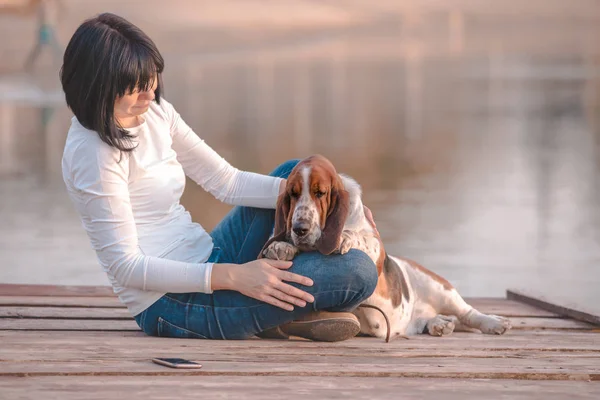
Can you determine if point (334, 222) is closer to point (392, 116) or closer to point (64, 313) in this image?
point (64, 313)

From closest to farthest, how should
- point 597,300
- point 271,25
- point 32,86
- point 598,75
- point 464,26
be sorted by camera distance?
point 597,300 < point 32,86 < point 598,75 < point 271,25 < point 464,26

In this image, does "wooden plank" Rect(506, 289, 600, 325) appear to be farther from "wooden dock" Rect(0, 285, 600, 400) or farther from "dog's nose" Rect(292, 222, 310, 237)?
"dog's nose" Rect(292, 222, 310, 237)

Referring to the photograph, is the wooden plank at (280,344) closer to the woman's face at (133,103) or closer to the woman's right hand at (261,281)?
the woman's right hand at (261,281)

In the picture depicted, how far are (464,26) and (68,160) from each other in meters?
35.2

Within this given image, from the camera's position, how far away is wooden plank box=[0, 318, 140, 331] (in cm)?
403

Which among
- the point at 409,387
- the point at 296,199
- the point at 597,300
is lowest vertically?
the point at 597,300

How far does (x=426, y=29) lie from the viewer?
3831cm

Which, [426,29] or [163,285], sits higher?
[426,29]

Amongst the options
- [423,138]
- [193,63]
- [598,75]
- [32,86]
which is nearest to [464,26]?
[598,75]

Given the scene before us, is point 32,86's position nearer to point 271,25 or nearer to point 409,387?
point 271,25

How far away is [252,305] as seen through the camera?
12.2 ft

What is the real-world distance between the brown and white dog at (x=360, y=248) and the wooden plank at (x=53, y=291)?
1578 millimetres

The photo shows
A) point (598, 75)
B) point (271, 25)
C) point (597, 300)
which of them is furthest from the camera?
point (271, 25)

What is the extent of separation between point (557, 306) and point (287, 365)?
1.98 meters
